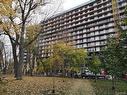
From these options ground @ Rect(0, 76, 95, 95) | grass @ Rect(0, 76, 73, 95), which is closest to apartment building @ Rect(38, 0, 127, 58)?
grass @ Rect(0, 76, 73, 95)

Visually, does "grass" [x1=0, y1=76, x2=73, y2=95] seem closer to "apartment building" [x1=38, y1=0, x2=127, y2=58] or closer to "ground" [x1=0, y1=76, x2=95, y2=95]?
"ground" [x1=0, y1=76, x2=95, y2=95]

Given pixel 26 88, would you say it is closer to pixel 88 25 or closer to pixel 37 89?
pixel 37 89

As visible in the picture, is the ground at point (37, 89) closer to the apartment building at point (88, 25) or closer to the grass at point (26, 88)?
the grass at point (26, 88)

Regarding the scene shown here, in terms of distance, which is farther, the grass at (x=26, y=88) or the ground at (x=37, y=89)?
the ground at (x=37, y=89)

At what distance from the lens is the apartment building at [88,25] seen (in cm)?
10988

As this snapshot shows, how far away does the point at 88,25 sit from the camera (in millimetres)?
122375

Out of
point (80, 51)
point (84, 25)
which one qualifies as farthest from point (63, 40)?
point (84, 25)

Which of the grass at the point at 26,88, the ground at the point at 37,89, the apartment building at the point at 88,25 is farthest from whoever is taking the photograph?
the apartment building at the point at 88,25

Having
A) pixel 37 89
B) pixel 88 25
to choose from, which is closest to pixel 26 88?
pixel 37 89

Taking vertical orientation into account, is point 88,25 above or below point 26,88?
above

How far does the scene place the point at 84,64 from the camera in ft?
294

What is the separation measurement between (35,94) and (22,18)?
18.8 m

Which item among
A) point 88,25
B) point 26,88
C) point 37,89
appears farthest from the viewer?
point 88,25

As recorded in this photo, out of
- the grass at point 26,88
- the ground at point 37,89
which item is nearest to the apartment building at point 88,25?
the grass at point 26,88
